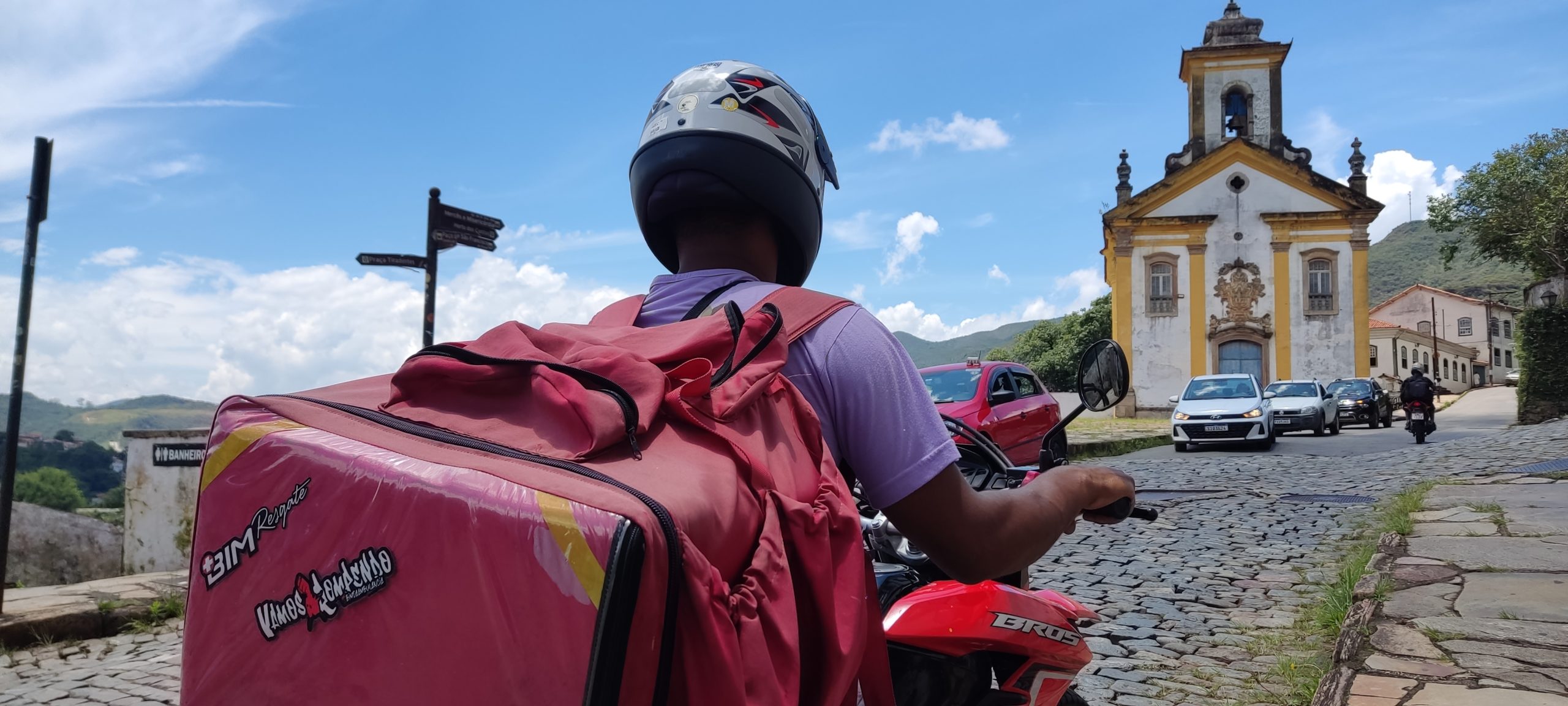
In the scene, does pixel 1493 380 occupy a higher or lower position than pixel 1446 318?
lower

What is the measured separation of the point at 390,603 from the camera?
0.96 m

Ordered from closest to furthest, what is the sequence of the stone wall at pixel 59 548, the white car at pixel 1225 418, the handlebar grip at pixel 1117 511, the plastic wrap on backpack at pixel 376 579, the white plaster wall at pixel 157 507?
the plastic wrap on backpack at pixel 376 579 → the handlebar grip at pixel 1117 511 → the stone wall at pixel 59 548 → the white plaster wall at pixel 157 507 → the white car at pixel 1225 418

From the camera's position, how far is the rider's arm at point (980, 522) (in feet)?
4.50

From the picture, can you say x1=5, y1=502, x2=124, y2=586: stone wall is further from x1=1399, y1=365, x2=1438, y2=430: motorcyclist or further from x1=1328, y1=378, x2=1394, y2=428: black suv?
x1=1328, y1=378, x2=1394, y2=428: black suv

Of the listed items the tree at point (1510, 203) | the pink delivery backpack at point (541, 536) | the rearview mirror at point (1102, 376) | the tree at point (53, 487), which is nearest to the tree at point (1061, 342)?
the tree at point (1510, 203)

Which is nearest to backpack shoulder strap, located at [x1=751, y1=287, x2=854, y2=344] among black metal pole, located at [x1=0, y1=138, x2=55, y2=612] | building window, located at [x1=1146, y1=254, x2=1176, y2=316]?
black metal pole, located at [x1=0, y1=138, x2=55, y2=612]

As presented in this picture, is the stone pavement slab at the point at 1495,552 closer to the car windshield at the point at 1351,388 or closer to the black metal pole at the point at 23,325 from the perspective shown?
the black metal pole at the point at 23,325

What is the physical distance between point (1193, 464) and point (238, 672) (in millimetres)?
14611

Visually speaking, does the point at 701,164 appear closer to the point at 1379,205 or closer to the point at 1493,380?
the point at 1379,205

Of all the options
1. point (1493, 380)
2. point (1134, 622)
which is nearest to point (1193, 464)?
point (1134, 622)

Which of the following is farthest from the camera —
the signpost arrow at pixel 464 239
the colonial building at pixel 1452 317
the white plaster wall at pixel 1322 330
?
the colonial building at pixel 1452 317

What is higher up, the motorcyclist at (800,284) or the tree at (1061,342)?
the tree at (1061,342)

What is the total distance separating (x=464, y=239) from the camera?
8.26 m

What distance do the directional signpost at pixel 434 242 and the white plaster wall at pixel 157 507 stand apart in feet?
6.36
